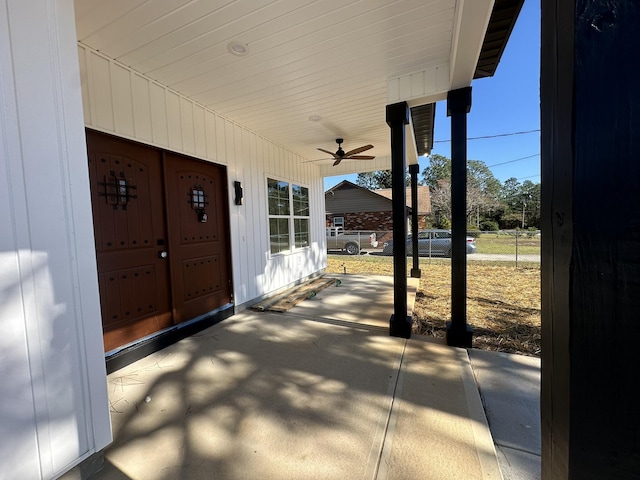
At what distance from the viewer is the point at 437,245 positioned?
34.9 ft

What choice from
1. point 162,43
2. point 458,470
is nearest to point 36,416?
point 458,470

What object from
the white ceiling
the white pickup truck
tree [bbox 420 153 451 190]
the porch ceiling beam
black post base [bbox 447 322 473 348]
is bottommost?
black post base [bbox 447 322 473 348]

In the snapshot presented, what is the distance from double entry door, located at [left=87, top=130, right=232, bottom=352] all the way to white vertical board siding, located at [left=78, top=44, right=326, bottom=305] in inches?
5.7

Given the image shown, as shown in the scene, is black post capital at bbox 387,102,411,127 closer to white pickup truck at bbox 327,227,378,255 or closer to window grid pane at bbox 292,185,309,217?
window grid pane at bbox 292,185,309,217

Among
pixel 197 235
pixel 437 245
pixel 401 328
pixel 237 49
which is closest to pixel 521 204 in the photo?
pixel 437 245

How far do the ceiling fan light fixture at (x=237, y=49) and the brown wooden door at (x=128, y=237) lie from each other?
1334mm

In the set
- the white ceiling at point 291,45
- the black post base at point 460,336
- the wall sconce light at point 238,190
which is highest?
the white ceiling at point 291,45

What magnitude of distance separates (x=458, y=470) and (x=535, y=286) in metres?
5.22

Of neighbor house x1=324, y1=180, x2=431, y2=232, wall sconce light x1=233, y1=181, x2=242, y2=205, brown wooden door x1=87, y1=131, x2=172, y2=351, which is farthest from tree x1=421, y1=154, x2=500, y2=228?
brown wooden door x1=87, y1=131, x2=172, y2=351

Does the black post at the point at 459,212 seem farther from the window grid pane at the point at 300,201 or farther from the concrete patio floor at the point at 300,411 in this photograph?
the window grid pane at the point at 300,201

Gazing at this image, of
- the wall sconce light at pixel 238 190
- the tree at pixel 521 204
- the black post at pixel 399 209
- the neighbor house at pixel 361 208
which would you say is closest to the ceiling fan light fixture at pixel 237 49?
the black post at pixel 399 209

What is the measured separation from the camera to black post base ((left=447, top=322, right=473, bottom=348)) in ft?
9.04

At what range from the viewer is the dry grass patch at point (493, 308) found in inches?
116

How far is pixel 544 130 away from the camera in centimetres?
54
